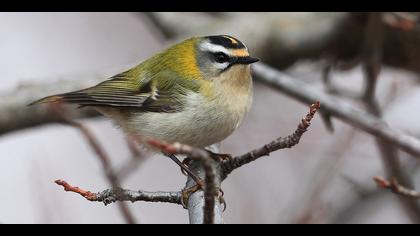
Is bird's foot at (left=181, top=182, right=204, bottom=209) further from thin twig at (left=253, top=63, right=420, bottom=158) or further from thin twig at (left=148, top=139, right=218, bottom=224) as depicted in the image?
thin twig at (left=253, top=63, right=420, bottom=158)

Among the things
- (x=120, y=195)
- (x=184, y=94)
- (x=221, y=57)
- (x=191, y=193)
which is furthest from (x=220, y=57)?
(x=120, y=195)

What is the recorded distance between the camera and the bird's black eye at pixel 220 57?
2.92 metres

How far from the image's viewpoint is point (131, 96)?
3.05 m

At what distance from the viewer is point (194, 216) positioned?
1910mm

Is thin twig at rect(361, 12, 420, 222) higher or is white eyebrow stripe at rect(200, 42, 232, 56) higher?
white eyebrow stripe at rect(200, 42, 232, 56)

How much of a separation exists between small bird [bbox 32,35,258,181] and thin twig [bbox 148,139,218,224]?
1.32 meters

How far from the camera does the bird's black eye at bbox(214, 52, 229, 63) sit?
292 centimetres

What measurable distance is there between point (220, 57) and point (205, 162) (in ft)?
5.58

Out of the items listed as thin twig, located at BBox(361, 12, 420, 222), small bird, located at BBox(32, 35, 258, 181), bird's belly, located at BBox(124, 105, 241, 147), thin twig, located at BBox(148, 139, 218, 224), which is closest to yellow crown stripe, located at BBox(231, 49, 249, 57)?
small bird, located at BBox(32, 35, 258, 181)

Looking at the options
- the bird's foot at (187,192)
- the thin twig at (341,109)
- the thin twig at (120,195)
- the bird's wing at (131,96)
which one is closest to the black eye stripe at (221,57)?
the bird's wing at (131,96)

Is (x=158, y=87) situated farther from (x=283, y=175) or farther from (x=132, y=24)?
(x=132, y=24)

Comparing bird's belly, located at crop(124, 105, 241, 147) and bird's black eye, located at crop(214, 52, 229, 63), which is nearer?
bird's belly, located at crop(124, 105, 241, 147)

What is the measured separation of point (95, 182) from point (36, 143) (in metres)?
0.62
